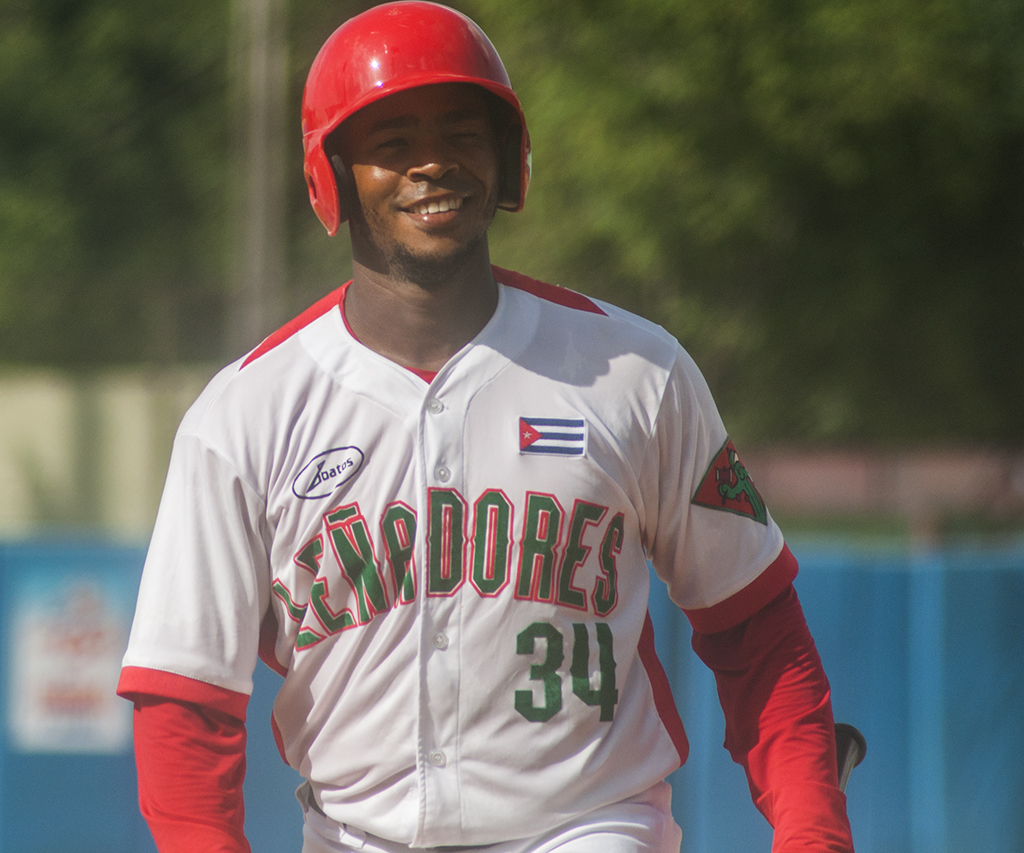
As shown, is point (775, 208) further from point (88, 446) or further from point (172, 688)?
point (172, 688)

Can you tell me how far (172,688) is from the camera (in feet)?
7.41

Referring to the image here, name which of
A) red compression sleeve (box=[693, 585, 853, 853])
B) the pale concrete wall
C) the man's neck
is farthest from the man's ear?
the pale concrete wall

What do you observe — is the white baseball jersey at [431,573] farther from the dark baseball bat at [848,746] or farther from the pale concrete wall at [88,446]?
the pale concrete wall at [88,446]

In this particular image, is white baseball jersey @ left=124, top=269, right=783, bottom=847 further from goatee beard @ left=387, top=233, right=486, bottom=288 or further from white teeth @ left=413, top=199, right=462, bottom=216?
white teeth @ left=413, top=199, right=462, bottom=216

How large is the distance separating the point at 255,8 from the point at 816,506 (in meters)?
11.8

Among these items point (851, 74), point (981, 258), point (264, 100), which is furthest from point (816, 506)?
point (264, 100)

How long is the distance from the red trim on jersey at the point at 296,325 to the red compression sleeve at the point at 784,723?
0.88m

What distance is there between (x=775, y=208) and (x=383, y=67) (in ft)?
53.4

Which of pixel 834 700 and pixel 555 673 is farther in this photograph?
pixel 834 700

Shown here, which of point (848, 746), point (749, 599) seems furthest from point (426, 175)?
point (848, 746)

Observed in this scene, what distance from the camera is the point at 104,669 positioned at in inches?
235

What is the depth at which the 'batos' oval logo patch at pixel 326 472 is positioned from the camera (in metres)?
2.29

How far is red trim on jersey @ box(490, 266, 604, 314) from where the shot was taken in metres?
2.54

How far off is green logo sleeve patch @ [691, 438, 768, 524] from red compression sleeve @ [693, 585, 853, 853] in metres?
0.16
